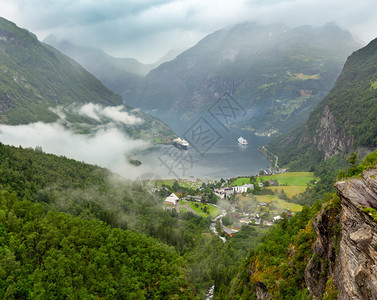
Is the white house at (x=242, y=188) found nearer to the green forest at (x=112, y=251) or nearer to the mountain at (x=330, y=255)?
the green forest at (x=112, y=251)

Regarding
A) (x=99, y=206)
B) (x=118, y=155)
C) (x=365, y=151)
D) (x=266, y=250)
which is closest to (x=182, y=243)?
(x=99, y=206)

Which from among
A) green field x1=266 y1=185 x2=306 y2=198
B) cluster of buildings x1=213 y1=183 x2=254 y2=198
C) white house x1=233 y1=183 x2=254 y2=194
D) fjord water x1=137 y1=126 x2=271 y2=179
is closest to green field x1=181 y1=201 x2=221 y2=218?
cluster of buildings x1=213 y1=183 x2=254 y2=198

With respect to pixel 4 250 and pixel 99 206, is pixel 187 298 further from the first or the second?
pixel 99 206

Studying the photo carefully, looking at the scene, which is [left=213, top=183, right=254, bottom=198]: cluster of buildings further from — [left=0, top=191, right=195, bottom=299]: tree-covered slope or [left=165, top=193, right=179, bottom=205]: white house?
[left=0, top=191, right=195, bottom=299]: tree-covered slope

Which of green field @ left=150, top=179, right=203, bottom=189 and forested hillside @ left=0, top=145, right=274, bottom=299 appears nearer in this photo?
forested hillside @ left=0, top=145, right=274, bottom=299

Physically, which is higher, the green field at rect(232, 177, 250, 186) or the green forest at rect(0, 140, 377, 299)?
the green field at rect(232, 177, 250, 186)

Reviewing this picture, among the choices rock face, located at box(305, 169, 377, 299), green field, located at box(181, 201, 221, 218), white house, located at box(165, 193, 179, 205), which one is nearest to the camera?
rock face, located at box(305, 169, 377, 299)

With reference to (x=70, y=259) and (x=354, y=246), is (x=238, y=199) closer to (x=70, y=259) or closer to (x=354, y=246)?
(x=70, y=259)
